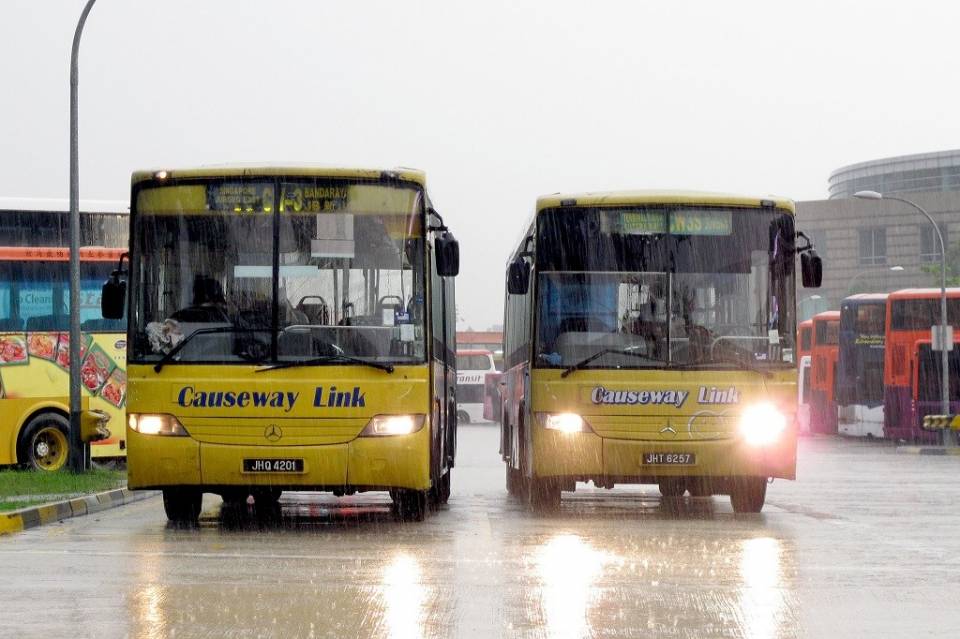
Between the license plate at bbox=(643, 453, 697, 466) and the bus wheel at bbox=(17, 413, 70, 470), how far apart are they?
39.5 ft

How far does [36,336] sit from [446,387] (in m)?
10.2

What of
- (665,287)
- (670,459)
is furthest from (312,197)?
(670,459)

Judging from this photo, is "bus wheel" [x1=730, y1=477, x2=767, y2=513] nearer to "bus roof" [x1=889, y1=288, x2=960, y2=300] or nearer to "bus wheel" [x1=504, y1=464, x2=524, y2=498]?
"bus wheel" [x1=504, y1=464, x2=524, y2=498]

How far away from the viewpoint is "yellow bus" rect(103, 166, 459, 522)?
14.2 meters

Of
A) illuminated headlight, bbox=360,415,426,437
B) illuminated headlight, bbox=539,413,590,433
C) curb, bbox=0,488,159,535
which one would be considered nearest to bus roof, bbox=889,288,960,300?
curb, bbox=0,488,159,535

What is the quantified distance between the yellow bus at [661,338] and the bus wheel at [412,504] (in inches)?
48.1

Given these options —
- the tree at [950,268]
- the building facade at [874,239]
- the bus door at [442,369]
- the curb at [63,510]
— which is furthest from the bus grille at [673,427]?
the building facade at [874,239]

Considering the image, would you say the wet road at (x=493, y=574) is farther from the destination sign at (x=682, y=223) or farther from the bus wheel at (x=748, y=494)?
the destination sign at (x=682, y=223)

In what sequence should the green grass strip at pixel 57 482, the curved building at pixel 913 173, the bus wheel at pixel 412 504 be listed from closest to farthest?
the bus wheel at pixel 412 504, the green grass strip at pixel 57 482, the curved building at pixel 913 173

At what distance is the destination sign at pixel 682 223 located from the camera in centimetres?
1652

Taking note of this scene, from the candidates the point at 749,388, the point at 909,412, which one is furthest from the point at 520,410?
the point at 909,412

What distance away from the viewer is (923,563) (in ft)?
39.5

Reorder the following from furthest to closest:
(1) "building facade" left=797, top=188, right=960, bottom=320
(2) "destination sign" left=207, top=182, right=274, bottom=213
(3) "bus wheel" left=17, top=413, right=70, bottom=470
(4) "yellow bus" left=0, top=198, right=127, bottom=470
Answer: (1) "building facade" left=797, top=188, right=960, bottom=320 → (4) "yellow bus" left=0, top=198, right=127, bottom=470 → (3) "bus wheel" left=17, top=413, right=70, bottom=470 → (2) "destination sign" left=207, top=182, right=274, bottom=213

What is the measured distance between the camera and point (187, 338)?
47.2 feet
